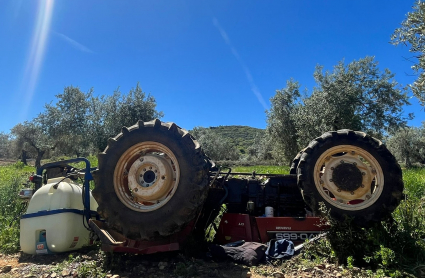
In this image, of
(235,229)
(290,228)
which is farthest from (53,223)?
(290,228)

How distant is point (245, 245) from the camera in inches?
155

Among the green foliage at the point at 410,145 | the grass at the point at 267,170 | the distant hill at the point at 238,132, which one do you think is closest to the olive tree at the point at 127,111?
the grass at the point at 267,170

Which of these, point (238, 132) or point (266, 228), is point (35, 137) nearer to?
point (266, 228)

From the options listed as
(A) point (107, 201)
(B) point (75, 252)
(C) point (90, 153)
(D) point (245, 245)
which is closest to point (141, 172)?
(A) point (107, 201)

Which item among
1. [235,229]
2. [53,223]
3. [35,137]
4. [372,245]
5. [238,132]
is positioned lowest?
[372,245]

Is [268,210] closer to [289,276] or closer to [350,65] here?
[289,276]

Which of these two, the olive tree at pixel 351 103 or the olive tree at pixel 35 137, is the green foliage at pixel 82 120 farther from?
the olive tree at pixel 351 103

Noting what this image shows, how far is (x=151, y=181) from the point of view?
395 cm

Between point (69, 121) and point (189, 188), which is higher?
point (69, 121)

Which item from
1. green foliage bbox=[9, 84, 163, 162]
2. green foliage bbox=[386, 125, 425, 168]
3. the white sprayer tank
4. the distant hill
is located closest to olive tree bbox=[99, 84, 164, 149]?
green foliage bbox=[9, 84, 163, 162]

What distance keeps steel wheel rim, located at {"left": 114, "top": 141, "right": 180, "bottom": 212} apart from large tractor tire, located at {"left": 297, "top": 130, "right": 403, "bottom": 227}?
180cm

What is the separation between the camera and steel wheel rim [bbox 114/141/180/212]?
3830mm

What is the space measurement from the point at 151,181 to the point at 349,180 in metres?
2.72

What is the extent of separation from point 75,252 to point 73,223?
0.50 m
